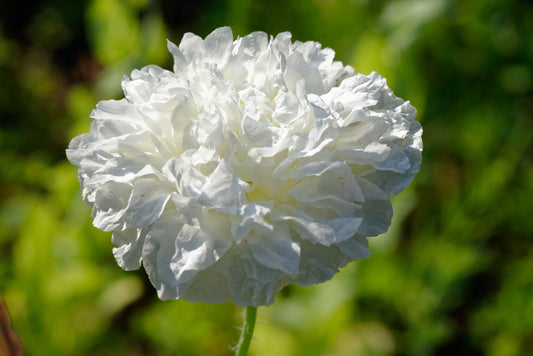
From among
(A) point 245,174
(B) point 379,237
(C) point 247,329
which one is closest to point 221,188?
(A) point 245,174

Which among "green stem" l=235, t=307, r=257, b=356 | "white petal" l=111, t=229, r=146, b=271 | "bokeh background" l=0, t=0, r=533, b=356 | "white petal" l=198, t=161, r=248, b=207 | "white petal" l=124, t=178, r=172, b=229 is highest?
"white petal" l=198, t=161, r=248, b=207

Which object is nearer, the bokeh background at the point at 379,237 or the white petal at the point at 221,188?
the white petal at the point at 221,188

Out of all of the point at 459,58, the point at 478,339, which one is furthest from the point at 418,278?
the point at 459,58

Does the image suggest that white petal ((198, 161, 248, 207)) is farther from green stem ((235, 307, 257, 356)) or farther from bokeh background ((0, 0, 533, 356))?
bokeh background ((0, 0, 533, 356))

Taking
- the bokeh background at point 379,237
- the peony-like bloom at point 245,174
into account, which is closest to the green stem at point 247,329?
the peony-like bloom at point 245,174

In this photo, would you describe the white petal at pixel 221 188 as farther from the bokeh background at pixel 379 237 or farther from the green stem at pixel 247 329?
the bokeh background at pixel 379 237

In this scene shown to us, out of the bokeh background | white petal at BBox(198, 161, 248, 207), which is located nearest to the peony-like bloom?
white petal at BBox(198, 161, 248, 207)

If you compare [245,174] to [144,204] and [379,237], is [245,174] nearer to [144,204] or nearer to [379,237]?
[144,204]
